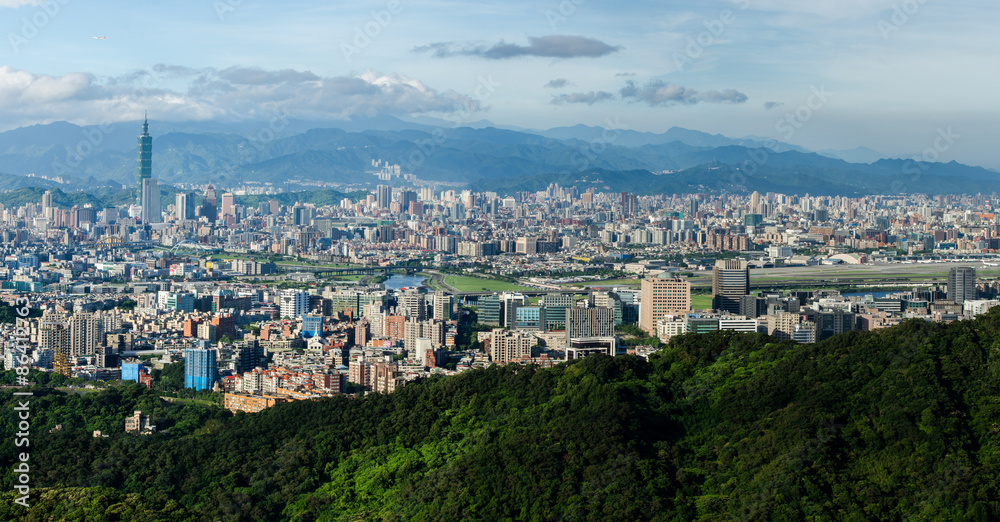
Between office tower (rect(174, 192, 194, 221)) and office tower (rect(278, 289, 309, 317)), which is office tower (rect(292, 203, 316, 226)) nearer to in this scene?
office tower (rect(174, 192, 194, 221))

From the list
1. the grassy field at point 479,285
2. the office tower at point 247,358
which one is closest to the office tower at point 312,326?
the office tower at point 247,358

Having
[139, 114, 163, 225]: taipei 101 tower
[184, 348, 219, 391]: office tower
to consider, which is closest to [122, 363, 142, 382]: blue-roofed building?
[184, 348, 219, 391]: office tower

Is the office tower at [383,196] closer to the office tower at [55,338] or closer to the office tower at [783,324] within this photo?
the office tower at [55,338]

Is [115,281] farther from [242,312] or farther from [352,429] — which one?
[352,429]

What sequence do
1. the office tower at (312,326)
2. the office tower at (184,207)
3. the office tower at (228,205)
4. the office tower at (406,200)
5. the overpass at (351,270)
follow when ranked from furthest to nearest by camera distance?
the office tower at (406,200) < the office tower at (228,205) < the office tower at (184,207) < the overpass at (351,270) < the office tower at (312,326)

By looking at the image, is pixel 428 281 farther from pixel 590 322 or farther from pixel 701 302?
pixel 590 322

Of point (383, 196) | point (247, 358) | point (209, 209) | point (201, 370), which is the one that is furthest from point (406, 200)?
point (201, 370)
